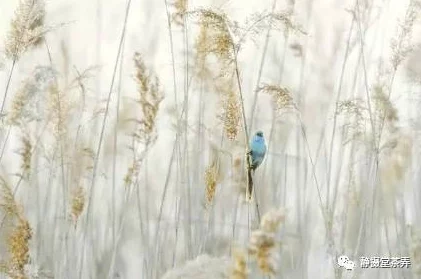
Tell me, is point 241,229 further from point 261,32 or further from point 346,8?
point 346,8

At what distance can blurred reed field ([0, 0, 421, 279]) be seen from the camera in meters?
1.38

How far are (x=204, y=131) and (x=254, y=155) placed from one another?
0.14 m

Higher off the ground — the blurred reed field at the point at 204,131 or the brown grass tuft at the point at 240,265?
the blurred reed field at the point at 204,131

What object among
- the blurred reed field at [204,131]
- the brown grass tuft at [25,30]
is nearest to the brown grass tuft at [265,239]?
the blurred reed field at [204,131]

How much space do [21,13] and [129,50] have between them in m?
0.29

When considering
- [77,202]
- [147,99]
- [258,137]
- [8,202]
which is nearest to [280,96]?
[258,137]

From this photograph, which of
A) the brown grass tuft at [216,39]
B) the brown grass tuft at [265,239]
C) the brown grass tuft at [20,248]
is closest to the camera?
the brown grass tuft at [265,239]

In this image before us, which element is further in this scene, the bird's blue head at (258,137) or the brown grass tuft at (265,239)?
the bird's blue head at (258,137)

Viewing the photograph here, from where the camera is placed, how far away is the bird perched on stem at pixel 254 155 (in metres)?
1.40

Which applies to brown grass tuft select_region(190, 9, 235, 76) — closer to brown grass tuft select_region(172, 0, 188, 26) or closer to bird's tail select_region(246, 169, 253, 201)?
brown grass tuft select_region(172, 0, 188, 26)

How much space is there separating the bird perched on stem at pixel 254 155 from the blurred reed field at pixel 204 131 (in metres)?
0.02

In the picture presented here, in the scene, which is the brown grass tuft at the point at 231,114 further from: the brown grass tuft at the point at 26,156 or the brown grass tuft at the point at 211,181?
the brown grass tuft at the point at 26,156

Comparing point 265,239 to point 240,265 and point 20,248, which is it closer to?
point 240,265

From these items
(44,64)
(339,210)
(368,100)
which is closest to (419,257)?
(339,210)
